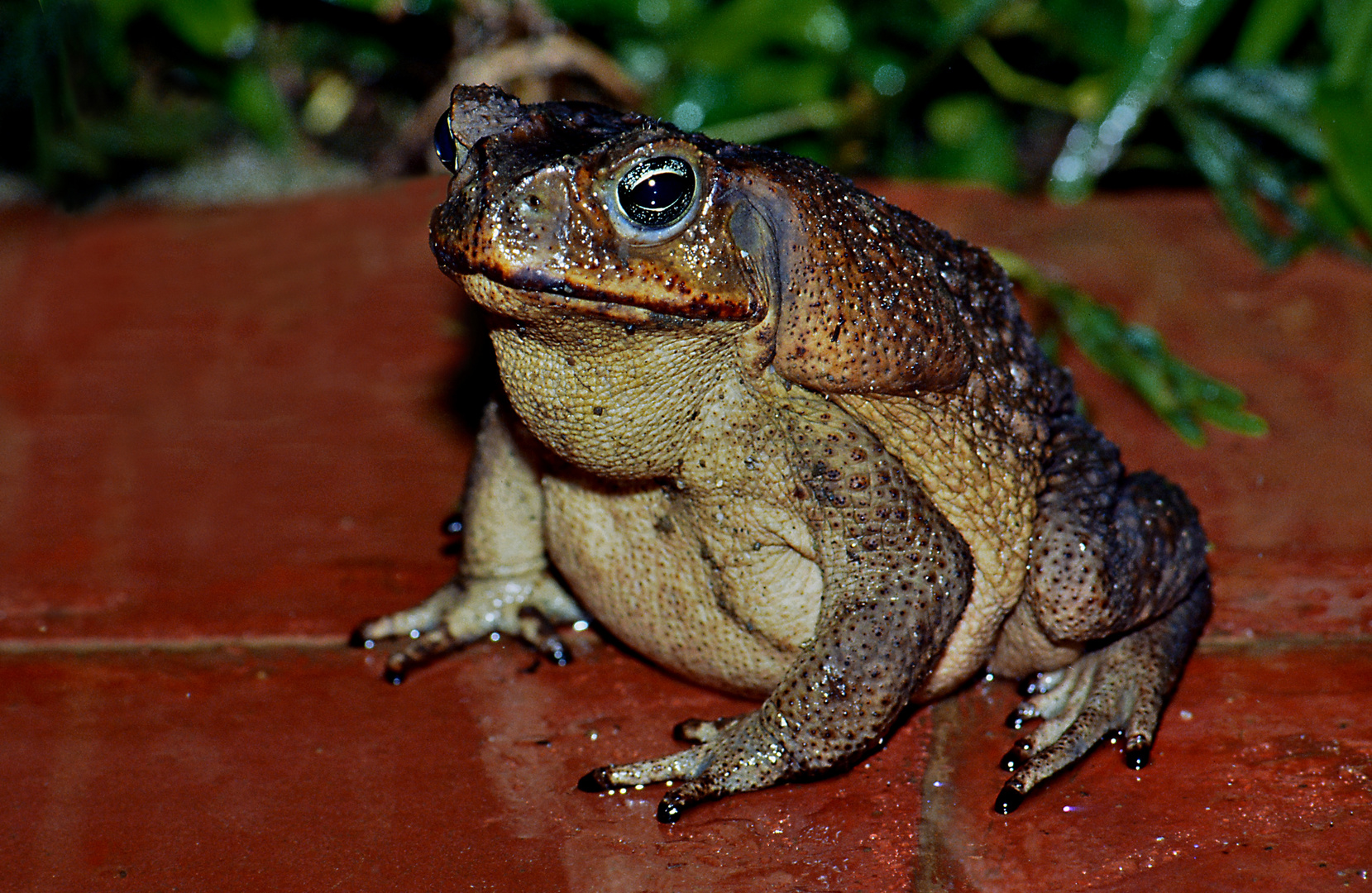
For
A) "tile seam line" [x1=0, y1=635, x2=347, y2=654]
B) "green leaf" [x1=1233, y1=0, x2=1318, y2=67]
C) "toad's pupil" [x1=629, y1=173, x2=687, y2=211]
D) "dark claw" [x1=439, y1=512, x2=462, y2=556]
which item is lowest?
"tile seam line" [x1=0, y1=635, x2=347, y2=654]

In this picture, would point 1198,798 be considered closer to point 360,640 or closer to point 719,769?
point 719,769

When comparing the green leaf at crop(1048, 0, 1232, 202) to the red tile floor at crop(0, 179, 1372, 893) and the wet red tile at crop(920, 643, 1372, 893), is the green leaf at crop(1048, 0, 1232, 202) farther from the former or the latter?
the wet red tile at crop(920, 643, 1372, 893)

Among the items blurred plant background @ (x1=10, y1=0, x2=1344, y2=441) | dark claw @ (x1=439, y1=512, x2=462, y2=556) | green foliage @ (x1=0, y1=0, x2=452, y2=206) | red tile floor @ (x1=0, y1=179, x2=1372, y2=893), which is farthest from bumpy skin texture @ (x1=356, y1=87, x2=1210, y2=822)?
green foliage @ (x1=0, y1=0, x2=452, y2=206)

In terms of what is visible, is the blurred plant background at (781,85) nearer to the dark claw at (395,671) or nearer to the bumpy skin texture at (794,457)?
the bumpy skin texture at (794,457)

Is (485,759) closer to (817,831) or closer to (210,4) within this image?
(817,831)

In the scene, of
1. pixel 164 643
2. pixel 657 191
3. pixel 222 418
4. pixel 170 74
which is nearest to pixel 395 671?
pixel 164 643

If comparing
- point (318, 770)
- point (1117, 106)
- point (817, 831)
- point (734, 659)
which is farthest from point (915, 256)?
point (1117, 106)
